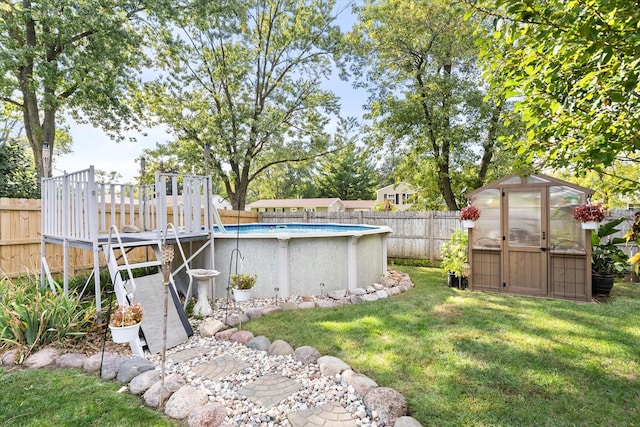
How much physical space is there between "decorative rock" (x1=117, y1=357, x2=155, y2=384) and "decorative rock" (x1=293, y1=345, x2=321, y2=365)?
1.36 metres

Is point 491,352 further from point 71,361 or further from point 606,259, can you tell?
point 606,259

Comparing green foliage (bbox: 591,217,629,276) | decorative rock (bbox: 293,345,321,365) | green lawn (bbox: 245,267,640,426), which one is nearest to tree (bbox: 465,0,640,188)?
green lawn (bbox: 245,267,640,426)

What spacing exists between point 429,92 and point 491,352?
28.1 feet

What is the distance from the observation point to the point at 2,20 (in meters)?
7.04

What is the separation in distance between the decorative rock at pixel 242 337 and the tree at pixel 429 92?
863 cm

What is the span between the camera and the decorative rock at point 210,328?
3.83 meters

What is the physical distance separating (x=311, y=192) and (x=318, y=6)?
67.6 ft

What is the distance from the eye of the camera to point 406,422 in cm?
205

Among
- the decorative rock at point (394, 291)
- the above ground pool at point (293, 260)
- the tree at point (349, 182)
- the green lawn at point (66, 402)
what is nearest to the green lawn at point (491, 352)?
the decorative rock at point (394, 291)

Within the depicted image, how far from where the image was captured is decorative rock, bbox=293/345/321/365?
306cm

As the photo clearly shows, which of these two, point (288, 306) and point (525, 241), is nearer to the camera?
point (288, 306)

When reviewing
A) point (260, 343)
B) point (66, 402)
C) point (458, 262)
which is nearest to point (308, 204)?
point (458, 262)

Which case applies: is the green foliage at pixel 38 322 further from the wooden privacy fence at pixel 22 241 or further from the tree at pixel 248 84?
the tree at pixel 248 84

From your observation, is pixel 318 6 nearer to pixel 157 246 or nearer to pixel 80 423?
pixel 157 246
